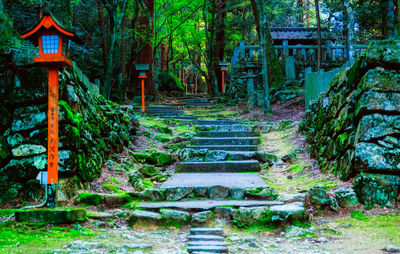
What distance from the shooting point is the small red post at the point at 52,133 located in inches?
197

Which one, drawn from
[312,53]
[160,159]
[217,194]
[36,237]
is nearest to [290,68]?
[312,53]

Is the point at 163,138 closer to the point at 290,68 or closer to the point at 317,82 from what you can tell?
the point at 317,82

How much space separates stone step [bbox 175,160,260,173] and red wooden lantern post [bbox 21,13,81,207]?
365 cm

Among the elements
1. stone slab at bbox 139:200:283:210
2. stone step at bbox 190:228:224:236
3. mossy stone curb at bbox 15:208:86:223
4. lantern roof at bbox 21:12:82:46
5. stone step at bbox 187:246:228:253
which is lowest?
stone step at bbox 190:228:224:236

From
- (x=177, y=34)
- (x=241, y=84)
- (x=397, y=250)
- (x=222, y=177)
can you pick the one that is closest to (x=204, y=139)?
(x=222, y=177)

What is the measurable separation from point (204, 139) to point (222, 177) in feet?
9.18

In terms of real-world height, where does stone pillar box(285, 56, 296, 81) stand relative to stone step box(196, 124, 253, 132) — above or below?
above

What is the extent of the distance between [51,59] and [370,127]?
15.6 ft

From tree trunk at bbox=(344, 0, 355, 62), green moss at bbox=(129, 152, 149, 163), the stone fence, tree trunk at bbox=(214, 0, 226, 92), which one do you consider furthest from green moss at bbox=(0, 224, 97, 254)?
tree trunk at bbox=(214, 0, 226, 92)

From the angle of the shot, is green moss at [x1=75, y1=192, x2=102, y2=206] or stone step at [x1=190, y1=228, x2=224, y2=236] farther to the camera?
green moss at [x1=75, y1=192, x2=102, y2=206]

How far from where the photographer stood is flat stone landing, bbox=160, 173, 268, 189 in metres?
6.59

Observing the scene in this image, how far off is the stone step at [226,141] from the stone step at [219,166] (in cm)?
177

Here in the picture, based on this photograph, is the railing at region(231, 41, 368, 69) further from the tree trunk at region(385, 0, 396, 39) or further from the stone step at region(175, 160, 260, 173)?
the stone step at region(175, 160, 260, 173)

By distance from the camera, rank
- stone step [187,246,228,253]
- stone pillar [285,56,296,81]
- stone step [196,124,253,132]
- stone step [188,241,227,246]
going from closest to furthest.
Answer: stone step [187,246,228,253] < stone step [188,241,227,246] < stone step [196,124,253,132] < stone pillar [285,56,296,81]
